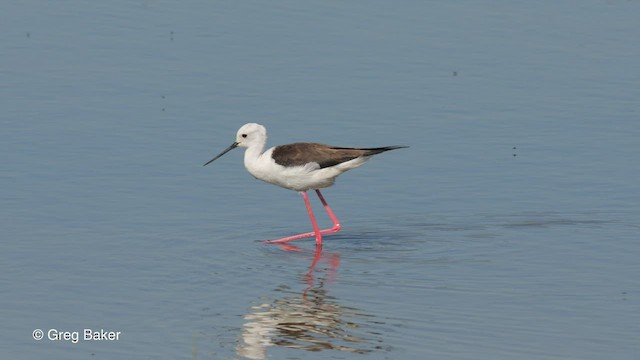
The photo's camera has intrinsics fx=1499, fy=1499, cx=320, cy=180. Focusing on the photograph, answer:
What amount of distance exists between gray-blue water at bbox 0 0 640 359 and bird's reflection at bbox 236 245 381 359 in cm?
3

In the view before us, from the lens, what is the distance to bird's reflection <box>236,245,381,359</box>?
37.0ft

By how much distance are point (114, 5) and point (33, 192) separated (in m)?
10.2

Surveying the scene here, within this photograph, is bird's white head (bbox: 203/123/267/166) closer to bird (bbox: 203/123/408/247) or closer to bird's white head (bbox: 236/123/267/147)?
bird's white head (bbox: 236/123/267/147)

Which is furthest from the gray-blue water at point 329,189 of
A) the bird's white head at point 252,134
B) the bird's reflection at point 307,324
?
the bird's white head at point 252,134

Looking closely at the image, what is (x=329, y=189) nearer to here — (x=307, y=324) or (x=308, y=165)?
(x=308, y=165)

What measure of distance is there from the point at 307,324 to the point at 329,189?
206 inches

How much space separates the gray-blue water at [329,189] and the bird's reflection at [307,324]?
3 cm

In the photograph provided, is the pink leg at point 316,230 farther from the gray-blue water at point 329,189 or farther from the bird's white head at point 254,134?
the bird's white head at point 254,134

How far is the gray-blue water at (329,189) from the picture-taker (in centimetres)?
1195

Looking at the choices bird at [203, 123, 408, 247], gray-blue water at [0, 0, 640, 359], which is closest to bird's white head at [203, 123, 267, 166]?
bird at [203, 123, 408, 247]

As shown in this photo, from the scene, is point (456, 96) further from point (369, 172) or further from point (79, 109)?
point (79, 109)

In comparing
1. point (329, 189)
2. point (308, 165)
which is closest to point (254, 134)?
point (308, 165)

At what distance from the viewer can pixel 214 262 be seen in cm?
1393

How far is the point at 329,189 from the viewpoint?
17.2 meters
